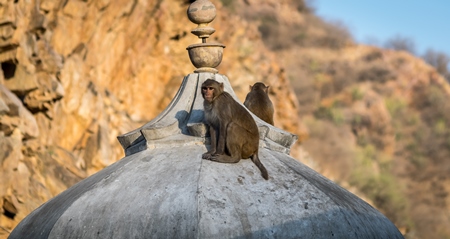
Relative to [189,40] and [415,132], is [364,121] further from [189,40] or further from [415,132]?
[189,40]

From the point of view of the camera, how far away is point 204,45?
602cm

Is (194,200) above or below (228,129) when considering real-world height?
below

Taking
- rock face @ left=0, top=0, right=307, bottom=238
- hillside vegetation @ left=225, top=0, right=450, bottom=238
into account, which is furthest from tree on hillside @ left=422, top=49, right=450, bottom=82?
rock face @ left=0, top=0, right=307, bottom=238

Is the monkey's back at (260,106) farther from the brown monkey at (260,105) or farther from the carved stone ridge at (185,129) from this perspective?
the carved stone ridge at (185,129)

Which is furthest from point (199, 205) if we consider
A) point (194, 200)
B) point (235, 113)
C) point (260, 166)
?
point (235, 113)

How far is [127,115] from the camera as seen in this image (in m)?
16.5

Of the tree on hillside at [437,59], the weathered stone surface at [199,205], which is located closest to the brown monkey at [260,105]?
the weathered stone surface at [199,205]

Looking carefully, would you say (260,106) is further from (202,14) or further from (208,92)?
(208,92)

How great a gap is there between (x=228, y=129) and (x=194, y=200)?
0.65 metres

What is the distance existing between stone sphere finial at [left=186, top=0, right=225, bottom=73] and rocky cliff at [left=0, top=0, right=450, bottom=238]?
3.99 meters

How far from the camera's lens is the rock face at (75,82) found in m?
11.0

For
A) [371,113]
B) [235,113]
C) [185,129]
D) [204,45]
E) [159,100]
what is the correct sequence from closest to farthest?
[235,113] → [185,129] → [204,45] → [159,100] → [371,113]

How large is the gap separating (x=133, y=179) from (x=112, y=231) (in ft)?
1.57

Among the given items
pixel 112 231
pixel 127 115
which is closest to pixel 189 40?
pixel 127 115
